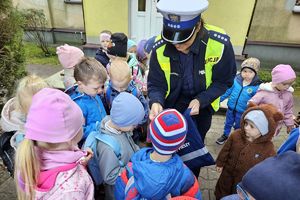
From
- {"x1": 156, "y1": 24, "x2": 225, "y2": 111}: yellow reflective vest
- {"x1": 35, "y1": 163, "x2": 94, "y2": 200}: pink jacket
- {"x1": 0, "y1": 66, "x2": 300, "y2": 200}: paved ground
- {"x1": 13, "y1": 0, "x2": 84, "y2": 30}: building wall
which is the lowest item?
{"x1": 0, "y1": 66, "x2": 300, "y2": 200}: paved ground

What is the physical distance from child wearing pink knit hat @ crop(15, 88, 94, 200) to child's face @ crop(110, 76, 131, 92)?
3.88 ft

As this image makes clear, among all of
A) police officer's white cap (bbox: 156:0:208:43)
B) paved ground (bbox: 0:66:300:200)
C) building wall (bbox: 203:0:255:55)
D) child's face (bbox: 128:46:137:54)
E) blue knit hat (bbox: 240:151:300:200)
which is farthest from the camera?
building wall (bbox: 203:0:255:55)

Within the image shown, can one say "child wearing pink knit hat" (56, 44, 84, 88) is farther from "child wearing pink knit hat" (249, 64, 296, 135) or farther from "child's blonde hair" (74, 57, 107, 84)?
"child wearing pink knit hat" (249, 64, 296, 135)

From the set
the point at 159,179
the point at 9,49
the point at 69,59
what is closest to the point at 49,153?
the point at 159,179

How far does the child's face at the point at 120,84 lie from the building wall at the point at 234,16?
5060 mm

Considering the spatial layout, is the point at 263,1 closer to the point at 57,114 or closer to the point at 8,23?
the point at 8,23

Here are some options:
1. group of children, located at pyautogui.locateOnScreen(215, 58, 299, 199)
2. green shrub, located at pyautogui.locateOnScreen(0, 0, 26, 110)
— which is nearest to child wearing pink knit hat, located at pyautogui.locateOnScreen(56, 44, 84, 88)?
green shrub, located at pyautogui.locateOnScreen(0, 0, 26, 110)

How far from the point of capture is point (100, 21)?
24.3ft

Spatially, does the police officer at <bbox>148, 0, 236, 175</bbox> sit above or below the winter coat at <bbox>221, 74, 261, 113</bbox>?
above

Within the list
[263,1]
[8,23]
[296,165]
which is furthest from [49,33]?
[296,165]

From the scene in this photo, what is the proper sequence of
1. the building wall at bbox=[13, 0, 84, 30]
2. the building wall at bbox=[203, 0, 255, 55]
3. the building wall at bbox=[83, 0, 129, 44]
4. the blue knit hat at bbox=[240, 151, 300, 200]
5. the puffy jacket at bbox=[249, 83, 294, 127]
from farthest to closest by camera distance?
the building wall at bbox=[13, 0, 84, 30]
the building wall at bbox=[83, 0, 129, 44]
the building wall at bbox=[203, 0, 255, 55]
the puffy jacket at bbox=[249, 83, 294, 127]
the blue knit hat at bbox=[240, 151, 300, 200]

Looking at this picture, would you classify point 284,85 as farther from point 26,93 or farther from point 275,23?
point 275,23

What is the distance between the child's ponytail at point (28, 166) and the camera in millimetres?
1370

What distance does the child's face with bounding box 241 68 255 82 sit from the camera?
3.55 m
